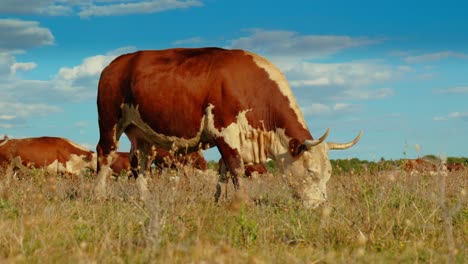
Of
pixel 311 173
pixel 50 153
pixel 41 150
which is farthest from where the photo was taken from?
pixel 50 153

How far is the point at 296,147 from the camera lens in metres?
10.6

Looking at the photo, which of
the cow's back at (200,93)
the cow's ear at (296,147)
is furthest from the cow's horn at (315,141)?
the cow's back at (200,93)

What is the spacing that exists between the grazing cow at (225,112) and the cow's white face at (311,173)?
0.05 feet

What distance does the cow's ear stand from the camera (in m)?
10.6

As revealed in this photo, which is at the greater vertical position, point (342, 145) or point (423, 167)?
→ point (342, 145)

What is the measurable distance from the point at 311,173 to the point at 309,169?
7cm

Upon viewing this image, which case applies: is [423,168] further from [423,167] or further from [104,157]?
[104,157]

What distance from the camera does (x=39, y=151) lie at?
75.1 feet

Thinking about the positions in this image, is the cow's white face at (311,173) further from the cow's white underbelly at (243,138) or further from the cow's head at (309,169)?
the cow's white underbelly at (243,138)

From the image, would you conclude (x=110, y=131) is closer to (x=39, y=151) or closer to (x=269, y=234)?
(x=269, y=234)

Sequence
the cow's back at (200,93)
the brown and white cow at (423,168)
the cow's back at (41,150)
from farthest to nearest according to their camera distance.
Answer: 1. the cow's back at (41,150)
2. the cow's back at (200,93)
3. the brown and white cow at (423,168)

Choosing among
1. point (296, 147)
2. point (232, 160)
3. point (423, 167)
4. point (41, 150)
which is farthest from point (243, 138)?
point (41, 150)

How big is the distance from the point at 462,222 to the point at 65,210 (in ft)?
16.3

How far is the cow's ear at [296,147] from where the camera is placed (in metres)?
10.6
